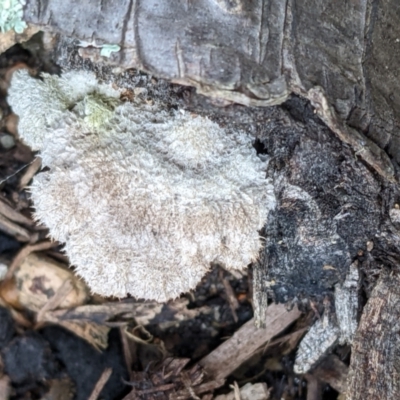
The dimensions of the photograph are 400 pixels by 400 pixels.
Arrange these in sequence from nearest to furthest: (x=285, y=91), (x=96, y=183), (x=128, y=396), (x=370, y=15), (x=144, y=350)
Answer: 1. (x=285, y=91)
2. (x=370, y=15)
3. (x=96, y=183)
4. (x=128, y=396)
5. (x=144, y=350)

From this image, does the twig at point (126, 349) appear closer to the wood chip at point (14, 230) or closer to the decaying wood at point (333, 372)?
the wood chip at point (14, 230)

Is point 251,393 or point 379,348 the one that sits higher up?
point 379,348

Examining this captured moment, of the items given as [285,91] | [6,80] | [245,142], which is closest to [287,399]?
[245,142]

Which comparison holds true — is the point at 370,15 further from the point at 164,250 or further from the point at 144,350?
the point at 144,350

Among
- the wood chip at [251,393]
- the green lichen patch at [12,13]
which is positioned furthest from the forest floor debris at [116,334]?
the green lichen patch at [12,13]

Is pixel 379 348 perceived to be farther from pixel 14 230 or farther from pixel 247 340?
pixel 14 230

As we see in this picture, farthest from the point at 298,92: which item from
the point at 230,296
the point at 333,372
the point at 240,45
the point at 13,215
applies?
the point at 13,215

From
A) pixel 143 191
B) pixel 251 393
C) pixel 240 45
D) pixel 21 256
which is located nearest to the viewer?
pixel 240 45
